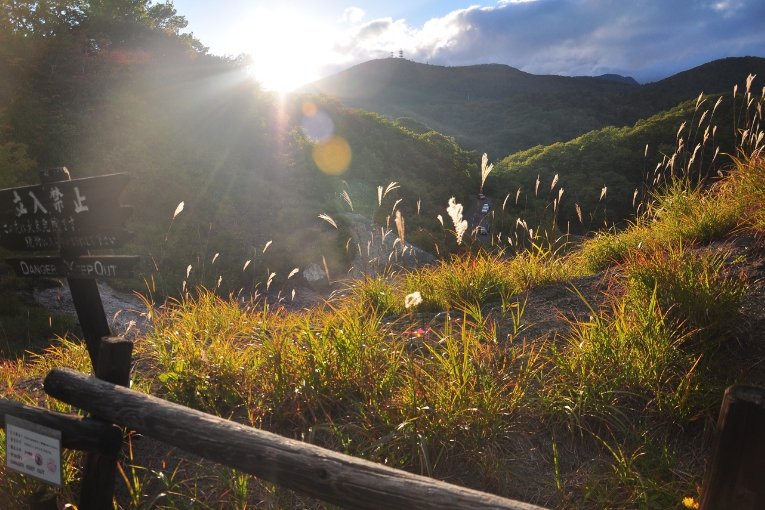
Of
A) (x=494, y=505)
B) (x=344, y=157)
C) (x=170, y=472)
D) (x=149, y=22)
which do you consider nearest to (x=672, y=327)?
(x=494, y=505)

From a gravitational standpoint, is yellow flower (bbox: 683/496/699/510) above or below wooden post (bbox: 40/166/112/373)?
below

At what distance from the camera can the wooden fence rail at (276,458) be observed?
2.06 metres

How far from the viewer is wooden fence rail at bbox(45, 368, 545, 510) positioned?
206cm

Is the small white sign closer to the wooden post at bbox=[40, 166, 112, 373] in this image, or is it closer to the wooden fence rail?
the wooden fence rail

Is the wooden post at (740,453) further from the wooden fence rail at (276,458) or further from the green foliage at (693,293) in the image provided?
the green foliage at (693,293)

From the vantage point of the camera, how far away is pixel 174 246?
42.7 feet

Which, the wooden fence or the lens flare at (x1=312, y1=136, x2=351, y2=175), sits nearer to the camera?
the wooden fence

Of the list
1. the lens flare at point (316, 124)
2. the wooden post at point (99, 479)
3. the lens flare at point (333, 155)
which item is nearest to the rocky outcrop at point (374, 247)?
the lens flare at point (333, 155)

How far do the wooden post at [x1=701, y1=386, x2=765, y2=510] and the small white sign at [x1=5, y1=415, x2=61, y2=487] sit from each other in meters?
3.18

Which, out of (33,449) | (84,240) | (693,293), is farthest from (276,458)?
(693,293)

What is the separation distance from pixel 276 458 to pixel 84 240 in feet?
7.66

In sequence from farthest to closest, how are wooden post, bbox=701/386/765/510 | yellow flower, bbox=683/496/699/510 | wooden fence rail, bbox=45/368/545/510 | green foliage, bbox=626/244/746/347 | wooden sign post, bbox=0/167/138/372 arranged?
green foliage, bbox=626/244/746/347 < wooden sign post, bbox=0/167/138/372 < yellow flower, bbox=683/496/699/510 < wooden fence rail, bbox=45/368/545/510 < wooden post, bbox=701/386/765/510

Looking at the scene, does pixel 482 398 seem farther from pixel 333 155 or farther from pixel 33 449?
pixel 333 155

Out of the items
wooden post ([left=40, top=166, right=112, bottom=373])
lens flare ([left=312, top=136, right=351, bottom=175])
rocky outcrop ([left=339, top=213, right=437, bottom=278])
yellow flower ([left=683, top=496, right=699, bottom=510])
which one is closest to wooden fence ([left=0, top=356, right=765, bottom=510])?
wooden post ([left=40, top=166, right=112, bottom=373])
